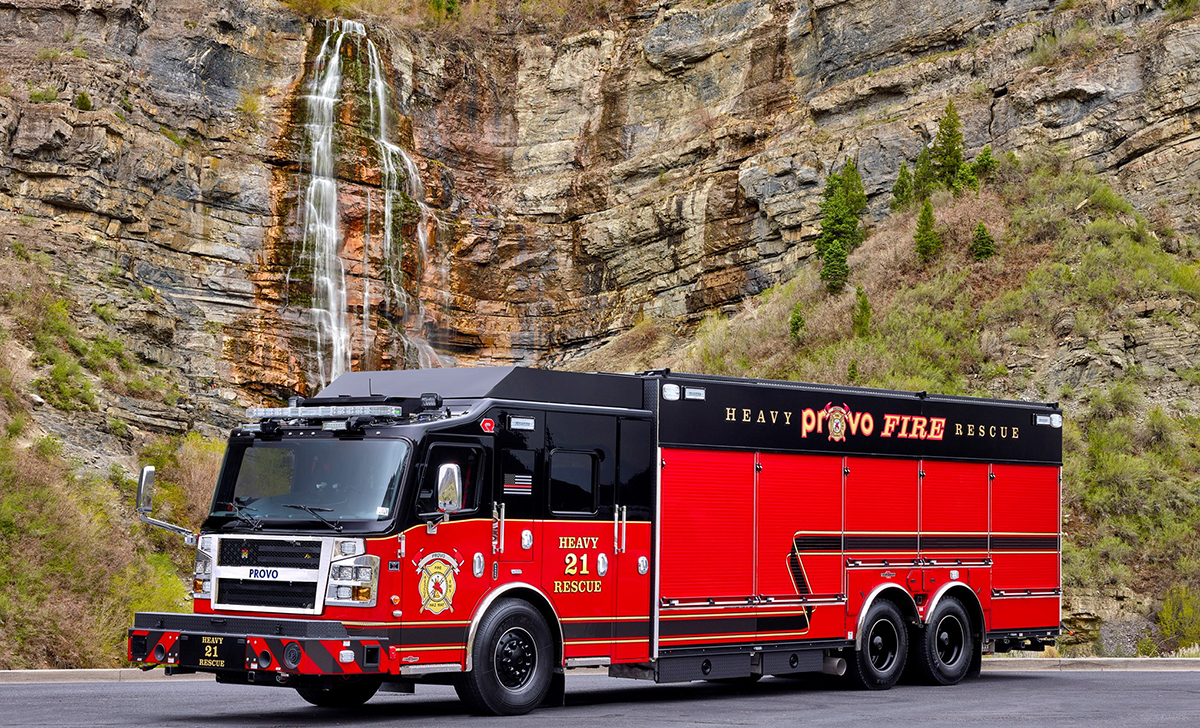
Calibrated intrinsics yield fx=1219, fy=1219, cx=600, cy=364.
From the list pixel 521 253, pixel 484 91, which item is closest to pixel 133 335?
pixel 521 253

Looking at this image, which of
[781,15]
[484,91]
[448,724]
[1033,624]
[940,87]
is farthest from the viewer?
[484,91]

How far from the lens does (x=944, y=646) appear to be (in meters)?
15.7

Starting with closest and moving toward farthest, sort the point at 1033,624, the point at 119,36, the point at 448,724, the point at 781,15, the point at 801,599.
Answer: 1. the point at 448,724
2. the point at 801,599
3. the point at 1033,624
4. the point at 119,36
5. the point at 781,15

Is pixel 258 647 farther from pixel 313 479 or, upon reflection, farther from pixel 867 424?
pixel 867 424

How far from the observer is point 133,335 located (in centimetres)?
3888

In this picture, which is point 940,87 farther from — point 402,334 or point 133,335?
point 133,335

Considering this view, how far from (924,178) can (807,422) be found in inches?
1071

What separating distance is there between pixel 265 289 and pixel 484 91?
1722 centimetres

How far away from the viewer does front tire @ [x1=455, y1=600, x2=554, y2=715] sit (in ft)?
37.3

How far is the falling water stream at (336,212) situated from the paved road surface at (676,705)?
109ft

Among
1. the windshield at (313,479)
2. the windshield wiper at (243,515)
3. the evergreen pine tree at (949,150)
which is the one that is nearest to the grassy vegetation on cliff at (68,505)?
the windshield wiper at (243,515)

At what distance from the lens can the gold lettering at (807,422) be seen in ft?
46.9

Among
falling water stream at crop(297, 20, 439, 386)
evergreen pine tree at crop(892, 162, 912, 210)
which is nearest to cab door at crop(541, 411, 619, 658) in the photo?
evergreen pine tree at crop(892, 162, 912, 210)

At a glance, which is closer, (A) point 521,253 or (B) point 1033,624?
(B) point 1033,624
